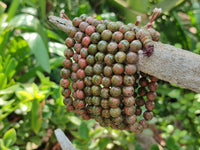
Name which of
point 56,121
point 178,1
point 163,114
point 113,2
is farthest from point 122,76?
point 163,114

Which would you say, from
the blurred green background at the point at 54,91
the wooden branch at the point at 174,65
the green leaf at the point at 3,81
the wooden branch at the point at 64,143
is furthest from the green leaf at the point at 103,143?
the wooden branch at the point at 174,65

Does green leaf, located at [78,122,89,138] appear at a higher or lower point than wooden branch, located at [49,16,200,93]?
lower

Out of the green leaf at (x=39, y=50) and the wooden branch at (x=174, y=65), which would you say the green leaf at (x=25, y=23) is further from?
the wooden branch at (x=174, y=65)

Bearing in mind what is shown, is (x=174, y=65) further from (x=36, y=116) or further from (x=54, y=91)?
(x=36, y=116)

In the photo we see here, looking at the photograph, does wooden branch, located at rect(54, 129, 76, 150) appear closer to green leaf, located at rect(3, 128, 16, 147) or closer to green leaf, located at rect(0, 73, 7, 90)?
green leaf, located at rect(3, 128, 16, 147)

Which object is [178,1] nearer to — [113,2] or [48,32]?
[113,2]

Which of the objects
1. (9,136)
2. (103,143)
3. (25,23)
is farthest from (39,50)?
(103,143)

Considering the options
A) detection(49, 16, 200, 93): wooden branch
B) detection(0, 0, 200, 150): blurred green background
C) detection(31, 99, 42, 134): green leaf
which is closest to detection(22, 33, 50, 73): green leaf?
detection(0, 0, 200, 150): blurred green background
